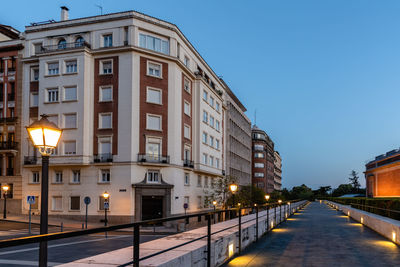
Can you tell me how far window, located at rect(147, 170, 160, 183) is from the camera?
1601 inches

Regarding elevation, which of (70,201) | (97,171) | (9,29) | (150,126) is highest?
(9,29)

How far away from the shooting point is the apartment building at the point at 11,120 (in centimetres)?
4291

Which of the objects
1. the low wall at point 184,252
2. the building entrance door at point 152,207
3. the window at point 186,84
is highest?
the window at point 186,84

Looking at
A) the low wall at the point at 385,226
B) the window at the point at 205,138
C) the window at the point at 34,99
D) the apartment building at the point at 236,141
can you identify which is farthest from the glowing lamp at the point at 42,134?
the apartment building at the point at 236,141

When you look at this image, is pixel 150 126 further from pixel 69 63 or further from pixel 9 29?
pixel 9 29

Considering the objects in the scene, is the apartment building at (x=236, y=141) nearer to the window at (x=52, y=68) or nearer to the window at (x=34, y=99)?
the window at (x=34, y=99)

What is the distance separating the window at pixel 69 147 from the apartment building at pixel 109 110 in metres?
0.10

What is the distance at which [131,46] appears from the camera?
39531mm

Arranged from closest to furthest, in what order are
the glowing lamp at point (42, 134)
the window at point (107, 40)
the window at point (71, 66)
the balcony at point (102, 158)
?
the glowing lamp at point (42, 134), the balcony at point (102, 158), the window at point (71, 66), the window at point (107, 40)

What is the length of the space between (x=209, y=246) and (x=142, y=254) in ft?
8.81

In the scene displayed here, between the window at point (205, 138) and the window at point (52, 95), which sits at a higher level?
the window at point (52, 95)

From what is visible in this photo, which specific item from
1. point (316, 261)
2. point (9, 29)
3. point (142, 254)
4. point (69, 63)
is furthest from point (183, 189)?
point (142, 254)

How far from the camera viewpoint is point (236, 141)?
7538 centimetres

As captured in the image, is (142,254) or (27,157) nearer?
(142,254)
